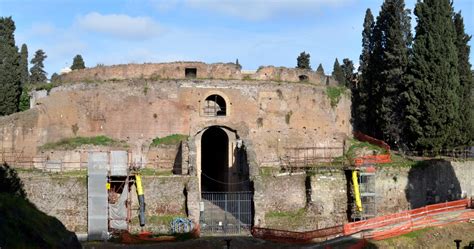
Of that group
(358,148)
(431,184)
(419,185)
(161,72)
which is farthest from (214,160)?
(431,184)

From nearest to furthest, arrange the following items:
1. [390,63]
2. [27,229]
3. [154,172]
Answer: [27,229]
[154,172]
[390,63]

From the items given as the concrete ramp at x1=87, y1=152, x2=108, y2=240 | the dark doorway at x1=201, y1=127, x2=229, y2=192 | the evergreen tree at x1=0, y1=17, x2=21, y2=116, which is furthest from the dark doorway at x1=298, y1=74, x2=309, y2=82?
the evergreen tree at x1=0, y1=17, x2=21, y2=116

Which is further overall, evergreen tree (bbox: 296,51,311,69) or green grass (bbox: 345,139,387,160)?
evergreen tree (bbox: 296,51,311,69)

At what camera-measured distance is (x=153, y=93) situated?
108 ft

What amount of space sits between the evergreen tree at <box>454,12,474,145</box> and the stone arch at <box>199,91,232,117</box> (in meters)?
14.7

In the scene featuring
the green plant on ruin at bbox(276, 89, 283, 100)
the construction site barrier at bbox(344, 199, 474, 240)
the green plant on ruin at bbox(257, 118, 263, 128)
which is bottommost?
the construction site barrier at bbox(344, 199, 474, 240)

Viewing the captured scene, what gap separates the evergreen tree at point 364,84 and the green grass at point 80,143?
692 inches

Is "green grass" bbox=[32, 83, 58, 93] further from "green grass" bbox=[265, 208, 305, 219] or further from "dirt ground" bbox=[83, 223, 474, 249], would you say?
"green grass" bbox=[265, 208, 305, 219]

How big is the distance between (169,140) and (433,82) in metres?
16.1

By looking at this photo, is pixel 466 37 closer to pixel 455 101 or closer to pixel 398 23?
pixel 398 23

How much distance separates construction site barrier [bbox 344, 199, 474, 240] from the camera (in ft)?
80.3

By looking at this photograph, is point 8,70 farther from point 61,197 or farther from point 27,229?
point 27,229

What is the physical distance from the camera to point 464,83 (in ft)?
133

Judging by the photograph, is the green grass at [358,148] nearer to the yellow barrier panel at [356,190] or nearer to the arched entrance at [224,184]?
→ the yellow barrier panel at [356,190]
